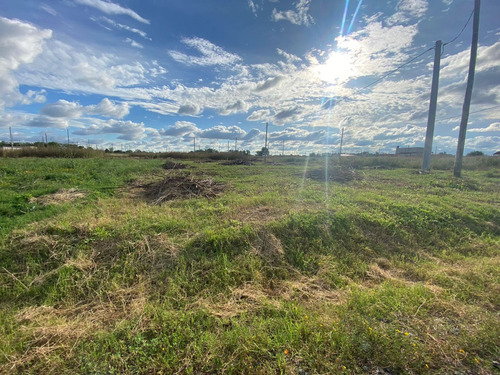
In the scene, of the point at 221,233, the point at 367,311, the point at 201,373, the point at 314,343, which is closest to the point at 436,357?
the point at 367,311

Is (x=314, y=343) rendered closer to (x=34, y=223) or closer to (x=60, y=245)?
(x=60, y=245)

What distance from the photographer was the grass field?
2.11 metres

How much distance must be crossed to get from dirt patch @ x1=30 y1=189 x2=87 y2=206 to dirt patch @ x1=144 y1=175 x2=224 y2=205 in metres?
2.10

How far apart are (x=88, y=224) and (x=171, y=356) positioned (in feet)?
11.7

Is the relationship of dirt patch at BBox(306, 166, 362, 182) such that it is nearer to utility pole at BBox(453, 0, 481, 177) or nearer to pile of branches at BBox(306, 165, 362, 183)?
pile of branches at BBox(306, 165, 362, 183)

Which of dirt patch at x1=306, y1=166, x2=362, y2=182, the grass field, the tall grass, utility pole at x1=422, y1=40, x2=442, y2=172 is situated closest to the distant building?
utility pole at x1=422, y1=40, x2=442, y2=172

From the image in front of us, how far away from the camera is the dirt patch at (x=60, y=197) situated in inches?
249

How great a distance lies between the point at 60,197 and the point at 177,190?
347cm

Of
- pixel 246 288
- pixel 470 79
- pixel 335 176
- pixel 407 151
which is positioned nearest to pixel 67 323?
pixel 246 288

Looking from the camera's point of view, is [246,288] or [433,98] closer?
[246,288]

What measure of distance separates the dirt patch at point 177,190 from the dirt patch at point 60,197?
210 cm

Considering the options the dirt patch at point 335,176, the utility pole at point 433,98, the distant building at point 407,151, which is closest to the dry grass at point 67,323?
the dirt patch at point 335,176

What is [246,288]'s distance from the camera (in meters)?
3.32

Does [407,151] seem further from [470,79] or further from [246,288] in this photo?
[246,288]
